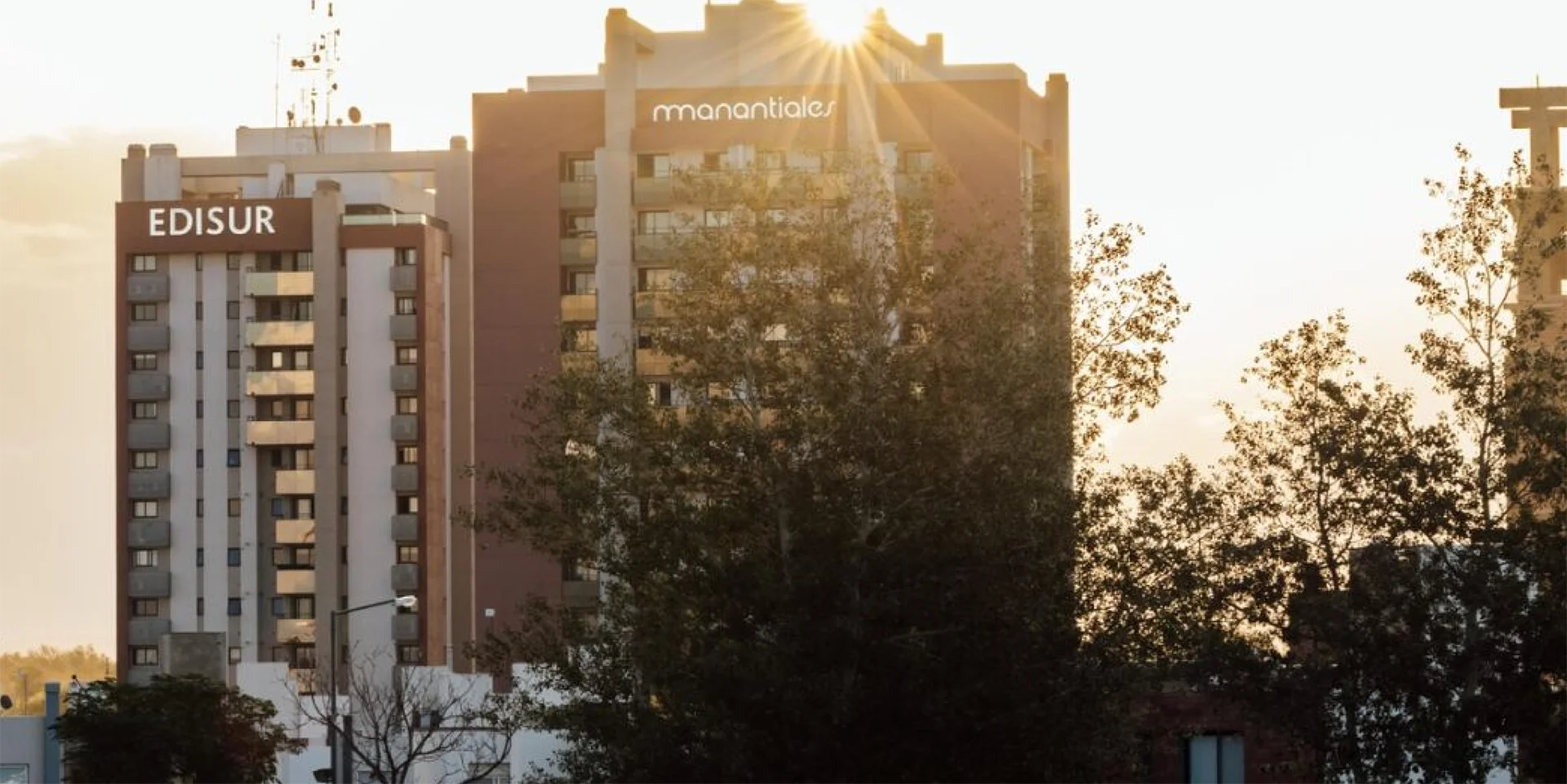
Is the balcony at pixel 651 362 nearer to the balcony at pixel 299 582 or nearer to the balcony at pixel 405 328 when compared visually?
the balcony at pixel 405 328

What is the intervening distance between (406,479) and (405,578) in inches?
202

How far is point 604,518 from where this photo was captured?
59.5 m

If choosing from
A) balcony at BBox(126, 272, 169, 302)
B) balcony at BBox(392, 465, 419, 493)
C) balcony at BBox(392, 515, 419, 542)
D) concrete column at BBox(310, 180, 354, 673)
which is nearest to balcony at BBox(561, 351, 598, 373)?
balcony at BBox(392, 515, 419, 542)

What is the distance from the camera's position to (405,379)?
149 meters

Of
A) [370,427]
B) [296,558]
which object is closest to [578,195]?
[370,427]

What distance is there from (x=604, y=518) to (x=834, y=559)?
8.63m

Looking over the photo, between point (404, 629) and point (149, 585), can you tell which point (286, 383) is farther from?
point (404, 629)

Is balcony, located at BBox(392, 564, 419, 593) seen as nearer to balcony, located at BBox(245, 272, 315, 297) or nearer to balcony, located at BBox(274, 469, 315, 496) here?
balcony, located at BBox(274, 469, 315, 496)

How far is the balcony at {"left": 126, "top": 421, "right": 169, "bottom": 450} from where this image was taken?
15288 cm

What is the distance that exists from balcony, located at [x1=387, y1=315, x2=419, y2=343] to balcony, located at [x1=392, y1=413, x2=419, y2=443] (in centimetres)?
409

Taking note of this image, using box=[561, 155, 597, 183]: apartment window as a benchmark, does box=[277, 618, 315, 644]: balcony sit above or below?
below

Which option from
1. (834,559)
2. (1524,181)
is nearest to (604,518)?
(834,559)

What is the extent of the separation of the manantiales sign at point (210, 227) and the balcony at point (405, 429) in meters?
10.5

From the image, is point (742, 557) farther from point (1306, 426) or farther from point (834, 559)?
point (1306, 426)
